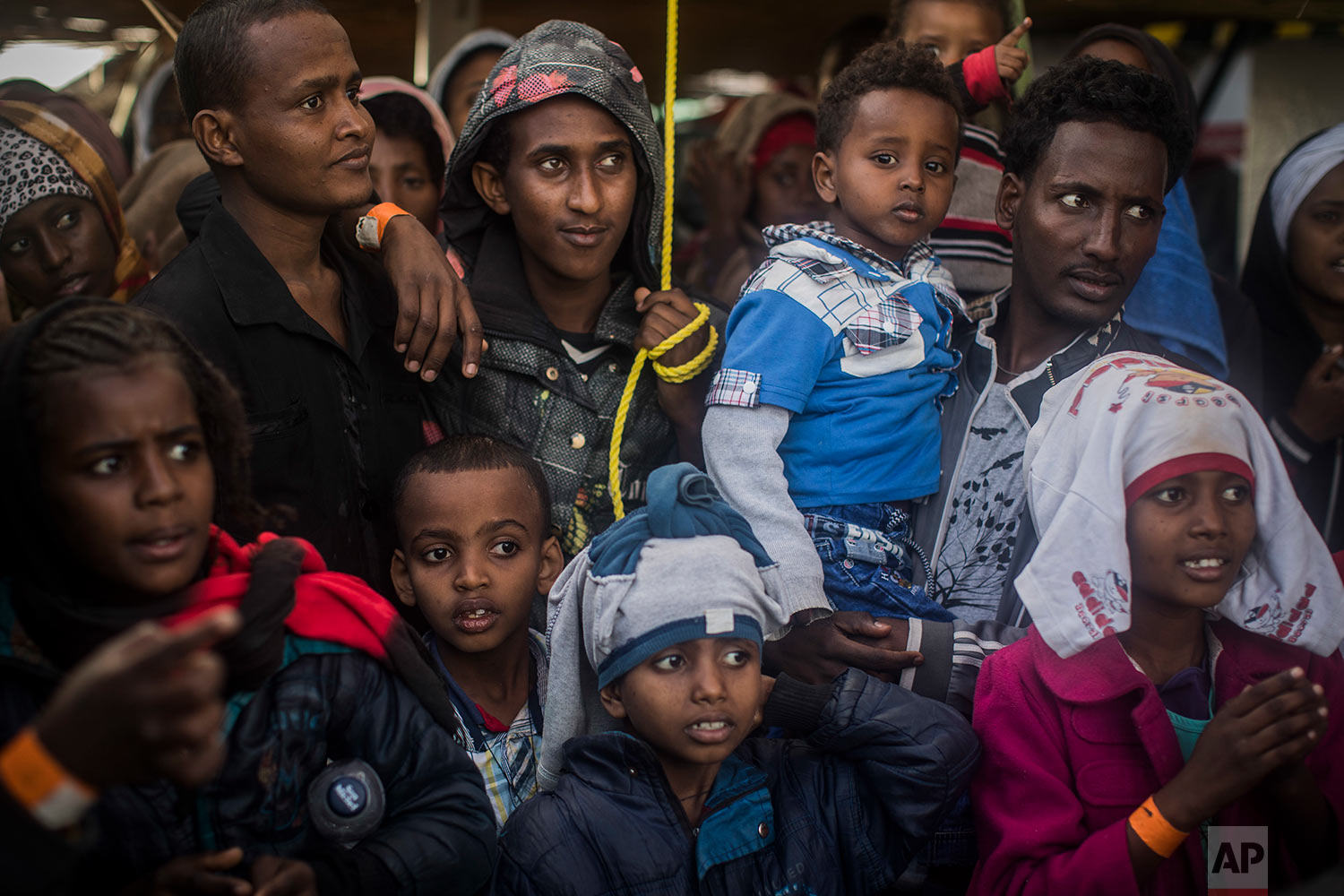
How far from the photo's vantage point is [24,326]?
1.72 m

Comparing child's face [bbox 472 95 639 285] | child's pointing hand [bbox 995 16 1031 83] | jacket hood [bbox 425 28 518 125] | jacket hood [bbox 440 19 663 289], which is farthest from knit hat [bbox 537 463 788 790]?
jacket hood [bbox 425 28 518 125]

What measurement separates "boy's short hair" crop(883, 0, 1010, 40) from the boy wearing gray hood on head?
1198mm

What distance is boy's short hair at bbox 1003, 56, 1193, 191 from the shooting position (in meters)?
2.71

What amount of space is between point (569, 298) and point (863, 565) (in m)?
1.12

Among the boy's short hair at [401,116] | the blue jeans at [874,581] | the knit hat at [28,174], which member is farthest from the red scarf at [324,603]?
the boy's short hair at [401,116]

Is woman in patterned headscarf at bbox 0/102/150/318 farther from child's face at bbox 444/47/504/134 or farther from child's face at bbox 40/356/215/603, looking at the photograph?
child's face at bbox 40/356/215/603

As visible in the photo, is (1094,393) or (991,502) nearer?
(1094,393)

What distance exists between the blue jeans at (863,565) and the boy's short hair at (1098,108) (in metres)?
1.02

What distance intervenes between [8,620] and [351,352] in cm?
111

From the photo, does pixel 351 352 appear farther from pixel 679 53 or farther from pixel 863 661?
pixel 679 53

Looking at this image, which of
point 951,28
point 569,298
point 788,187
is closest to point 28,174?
point 569,298

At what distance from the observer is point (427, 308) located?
2.57 m

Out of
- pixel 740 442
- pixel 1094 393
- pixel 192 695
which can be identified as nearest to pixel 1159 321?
pixel 1094 393

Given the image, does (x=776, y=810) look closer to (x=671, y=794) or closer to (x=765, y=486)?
(x=671, y=794)
